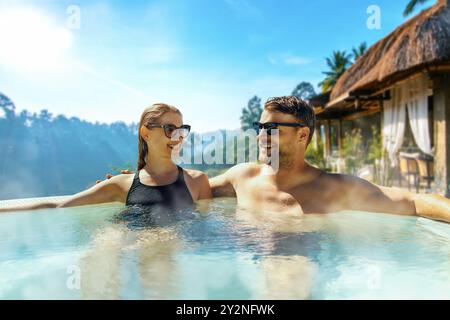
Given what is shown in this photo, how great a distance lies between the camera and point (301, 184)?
278 centimetres

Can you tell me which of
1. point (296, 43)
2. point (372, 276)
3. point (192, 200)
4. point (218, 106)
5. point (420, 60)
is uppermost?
point (296, 43)

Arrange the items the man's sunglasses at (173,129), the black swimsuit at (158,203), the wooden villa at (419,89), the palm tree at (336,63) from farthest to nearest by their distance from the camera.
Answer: the palm tree at (336,63), the wooden villa at (419,89), the man's sunglasses at (173,129), the black swimsuit at (158,203)

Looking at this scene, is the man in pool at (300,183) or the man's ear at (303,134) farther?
the man's ear at (303,134)

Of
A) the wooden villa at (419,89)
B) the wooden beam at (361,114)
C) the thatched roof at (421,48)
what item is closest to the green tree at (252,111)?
the wooden beam at (361,114)

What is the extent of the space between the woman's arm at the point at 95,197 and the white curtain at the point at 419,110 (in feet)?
23.9

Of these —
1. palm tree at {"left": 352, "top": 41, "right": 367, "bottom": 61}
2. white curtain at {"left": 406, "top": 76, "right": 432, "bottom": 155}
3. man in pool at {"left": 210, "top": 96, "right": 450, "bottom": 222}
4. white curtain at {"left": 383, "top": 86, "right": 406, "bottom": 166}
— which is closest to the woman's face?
man in pool at {"left": 210, "top": 96, "right": 450, "bottom": 222}

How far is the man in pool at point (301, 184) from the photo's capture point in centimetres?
262

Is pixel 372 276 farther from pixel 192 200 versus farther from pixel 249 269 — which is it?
pixel 192 200

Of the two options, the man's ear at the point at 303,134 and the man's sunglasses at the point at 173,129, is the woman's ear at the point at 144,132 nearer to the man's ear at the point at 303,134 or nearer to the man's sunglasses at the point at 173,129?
the man's sunglasses at the point at 173,129

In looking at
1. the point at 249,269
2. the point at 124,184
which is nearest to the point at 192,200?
the point at 124,184

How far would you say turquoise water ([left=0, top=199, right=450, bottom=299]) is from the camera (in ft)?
4.78

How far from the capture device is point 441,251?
79.0 inches
